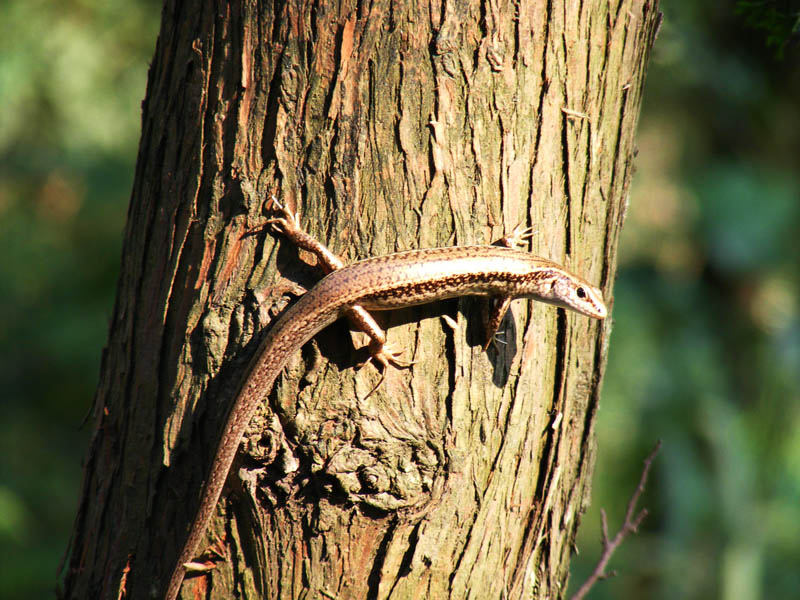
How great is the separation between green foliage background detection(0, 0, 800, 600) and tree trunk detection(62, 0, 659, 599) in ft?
11.0

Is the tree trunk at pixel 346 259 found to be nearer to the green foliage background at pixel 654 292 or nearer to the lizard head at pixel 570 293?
the lizard head at pixel 570 293

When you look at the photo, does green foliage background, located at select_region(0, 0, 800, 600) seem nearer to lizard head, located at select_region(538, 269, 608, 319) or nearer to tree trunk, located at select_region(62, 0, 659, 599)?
lizard head, located at select_region(538, 269, 608, 319)

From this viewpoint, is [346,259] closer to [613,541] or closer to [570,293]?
[570,293]

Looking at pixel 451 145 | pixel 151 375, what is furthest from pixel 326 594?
pixel 451 145

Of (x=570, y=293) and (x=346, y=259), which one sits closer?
(x=346, y=259)

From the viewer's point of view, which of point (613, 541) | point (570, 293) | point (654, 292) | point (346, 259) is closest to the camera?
point (346, 259)

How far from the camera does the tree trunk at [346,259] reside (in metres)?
1.97

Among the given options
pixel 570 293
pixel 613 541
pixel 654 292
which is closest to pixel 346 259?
pixel 570 293

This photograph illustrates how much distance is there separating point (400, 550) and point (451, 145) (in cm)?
121

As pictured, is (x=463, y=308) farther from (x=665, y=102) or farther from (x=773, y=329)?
(x=773, y=329)

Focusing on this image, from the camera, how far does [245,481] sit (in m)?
1.97

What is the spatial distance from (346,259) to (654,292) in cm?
675

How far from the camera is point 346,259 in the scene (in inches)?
82.2

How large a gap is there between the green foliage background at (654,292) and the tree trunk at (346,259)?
11.0 ft
